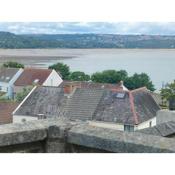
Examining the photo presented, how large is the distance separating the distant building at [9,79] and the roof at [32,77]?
47 centimetres

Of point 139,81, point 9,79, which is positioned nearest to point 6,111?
point 9,79

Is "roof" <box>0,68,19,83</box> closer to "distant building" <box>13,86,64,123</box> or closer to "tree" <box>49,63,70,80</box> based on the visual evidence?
"tree" <box>49,63,70,80</box>

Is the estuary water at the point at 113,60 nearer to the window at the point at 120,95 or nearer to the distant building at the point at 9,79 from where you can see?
the distant building at the point at 9,79

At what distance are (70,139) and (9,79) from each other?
127ft

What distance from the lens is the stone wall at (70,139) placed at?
84.3 inches

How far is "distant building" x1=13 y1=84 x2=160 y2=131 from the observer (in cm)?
2083

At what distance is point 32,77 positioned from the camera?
3975 centimetres

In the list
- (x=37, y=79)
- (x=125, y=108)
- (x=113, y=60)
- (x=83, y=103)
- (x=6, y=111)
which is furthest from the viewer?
(x=113, y=60)

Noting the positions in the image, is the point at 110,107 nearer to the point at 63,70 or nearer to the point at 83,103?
the point at 83,103

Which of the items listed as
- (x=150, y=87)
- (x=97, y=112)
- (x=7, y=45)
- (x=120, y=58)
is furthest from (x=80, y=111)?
(x=120, y=58)

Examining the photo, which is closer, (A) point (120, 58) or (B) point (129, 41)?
(B) point (129, 41)

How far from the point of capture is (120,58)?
6038 cm
